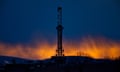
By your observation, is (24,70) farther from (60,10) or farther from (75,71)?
(60,10)

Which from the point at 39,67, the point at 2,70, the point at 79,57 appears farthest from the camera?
the point at 79,57

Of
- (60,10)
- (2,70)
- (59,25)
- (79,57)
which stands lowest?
(2,70)

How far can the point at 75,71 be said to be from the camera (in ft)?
111

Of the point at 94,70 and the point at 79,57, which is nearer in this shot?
the point at 94,70

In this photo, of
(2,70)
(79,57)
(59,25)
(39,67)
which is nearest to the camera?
(2,70)

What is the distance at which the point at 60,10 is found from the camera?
155 ft

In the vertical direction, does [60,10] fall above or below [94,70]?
above

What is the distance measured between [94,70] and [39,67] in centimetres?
703

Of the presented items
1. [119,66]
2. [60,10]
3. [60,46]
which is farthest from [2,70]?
[60,10]

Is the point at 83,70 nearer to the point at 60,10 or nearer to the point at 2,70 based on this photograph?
the point at 2,70

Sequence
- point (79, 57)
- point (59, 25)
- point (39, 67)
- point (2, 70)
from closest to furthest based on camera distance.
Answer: point (2, 70) → point (39, 67) → point (59, 25) → point (79, 57)

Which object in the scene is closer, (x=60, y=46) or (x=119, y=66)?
(x=119, y=66)

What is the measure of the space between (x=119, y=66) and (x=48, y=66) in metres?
8.93

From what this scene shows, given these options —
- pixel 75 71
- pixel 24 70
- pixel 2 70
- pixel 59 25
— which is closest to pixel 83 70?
pixel 75 71
